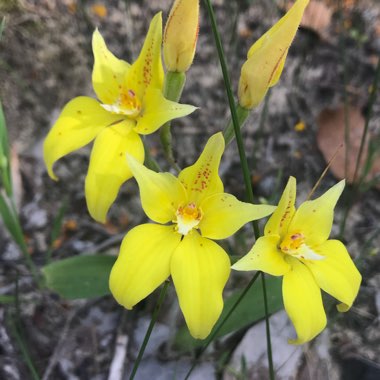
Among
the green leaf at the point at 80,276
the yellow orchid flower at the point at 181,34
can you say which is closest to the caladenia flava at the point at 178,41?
the yellow orchid flower at the point at 181,34

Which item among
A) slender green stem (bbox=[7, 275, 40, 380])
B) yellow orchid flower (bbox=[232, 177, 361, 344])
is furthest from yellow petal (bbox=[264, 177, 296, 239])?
slender green stem (bbox=[7, 275, 40, 380])

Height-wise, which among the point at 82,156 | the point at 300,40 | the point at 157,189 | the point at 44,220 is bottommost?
the point at 157,189

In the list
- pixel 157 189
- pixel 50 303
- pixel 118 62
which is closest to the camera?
pixel 157 189

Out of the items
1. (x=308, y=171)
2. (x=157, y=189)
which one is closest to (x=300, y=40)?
(x=308, y=171)

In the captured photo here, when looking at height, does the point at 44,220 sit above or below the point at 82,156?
below

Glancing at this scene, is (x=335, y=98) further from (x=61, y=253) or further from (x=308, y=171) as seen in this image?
(x=61, y=253)

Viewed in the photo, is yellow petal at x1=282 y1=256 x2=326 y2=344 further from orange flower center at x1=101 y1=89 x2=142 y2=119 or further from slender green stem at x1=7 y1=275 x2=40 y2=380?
slender green stem at x1=7 y1=275 x2=40 y2=380

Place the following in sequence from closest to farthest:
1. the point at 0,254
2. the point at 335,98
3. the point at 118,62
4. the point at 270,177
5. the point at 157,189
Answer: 1. the point at 157,189
2. the point at 118,62
3. the point at 0,254
4. the point at 270,177
5. the point at 335,98

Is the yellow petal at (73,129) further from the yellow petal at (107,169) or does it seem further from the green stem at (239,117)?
the green stem at (239,117)
